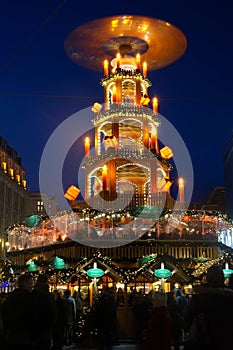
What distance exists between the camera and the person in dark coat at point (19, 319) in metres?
6.69

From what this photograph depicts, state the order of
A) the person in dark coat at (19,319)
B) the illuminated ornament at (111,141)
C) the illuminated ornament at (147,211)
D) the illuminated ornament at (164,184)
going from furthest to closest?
the illuminated ornament at (111,141)
the illuminated ornament at (164,184)
the illuminated ornament at (147,211)
the person in dark coat at (19,319)

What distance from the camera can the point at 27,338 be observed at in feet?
22.2

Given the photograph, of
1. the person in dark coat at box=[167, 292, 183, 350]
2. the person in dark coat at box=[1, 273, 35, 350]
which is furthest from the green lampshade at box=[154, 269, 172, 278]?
the person in dark coat at box=[1, 273, 35, 350]

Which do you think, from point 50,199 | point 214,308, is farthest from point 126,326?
point 50,199

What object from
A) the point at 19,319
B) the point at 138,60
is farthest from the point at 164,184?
the point at 19,319

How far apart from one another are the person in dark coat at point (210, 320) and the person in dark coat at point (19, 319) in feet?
7.75

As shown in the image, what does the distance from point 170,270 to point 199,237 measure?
3.90 m

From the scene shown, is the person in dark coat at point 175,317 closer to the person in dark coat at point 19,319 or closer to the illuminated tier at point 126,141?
the person in dark coat at point 19,319

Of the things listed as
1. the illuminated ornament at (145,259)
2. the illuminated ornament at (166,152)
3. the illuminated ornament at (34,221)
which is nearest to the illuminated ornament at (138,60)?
the illuminated ornament at (166,152)

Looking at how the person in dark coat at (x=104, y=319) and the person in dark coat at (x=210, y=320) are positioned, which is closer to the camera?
the person in dark coat at (x=210, y=320)

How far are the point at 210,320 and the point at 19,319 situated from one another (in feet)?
9.03

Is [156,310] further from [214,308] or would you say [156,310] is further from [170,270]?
[170,270]

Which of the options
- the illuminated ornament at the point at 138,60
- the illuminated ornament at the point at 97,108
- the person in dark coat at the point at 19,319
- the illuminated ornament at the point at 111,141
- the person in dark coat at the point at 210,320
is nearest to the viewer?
the person in dark coat at the point at 210,320

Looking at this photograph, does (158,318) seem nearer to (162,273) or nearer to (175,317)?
(175,317)
